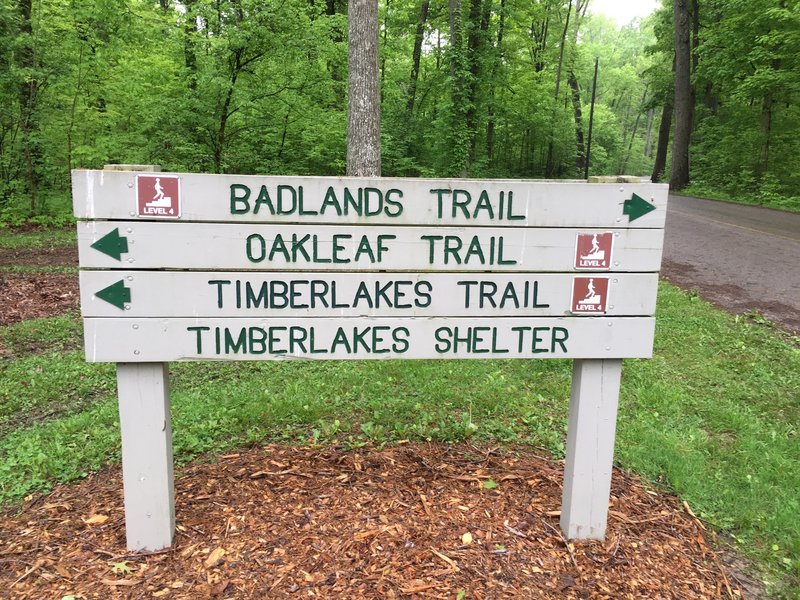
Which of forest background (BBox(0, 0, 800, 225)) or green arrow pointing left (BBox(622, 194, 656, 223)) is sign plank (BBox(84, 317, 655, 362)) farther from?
forest background (BBox(0, 0, 800, 225))

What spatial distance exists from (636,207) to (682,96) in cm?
2362

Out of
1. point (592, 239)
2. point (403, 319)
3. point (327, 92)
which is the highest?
point (327, 92)

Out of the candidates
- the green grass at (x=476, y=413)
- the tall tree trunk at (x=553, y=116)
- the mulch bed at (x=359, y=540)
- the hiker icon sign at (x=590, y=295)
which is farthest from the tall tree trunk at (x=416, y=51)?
the hiker icon sign at (x=590, y=295)

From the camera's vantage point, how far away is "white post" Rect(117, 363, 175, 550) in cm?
242

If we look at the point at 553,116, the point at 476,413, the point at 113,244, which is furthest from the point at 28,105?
the point at 553,116

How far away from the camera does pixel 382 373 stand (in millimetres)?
4773

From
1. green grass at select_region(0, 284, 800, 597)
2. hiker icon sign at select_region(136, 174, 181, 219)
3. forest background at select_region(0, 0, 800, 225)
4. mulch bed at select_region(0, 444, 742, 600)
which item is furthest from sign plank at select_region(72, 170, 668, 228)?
forest background at select_region(0, 0, 800, 225)

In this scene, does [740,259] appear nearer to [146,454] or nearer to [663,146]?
[146,454]

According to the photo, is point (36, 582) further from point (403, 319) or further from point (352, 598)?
point (403, 319)

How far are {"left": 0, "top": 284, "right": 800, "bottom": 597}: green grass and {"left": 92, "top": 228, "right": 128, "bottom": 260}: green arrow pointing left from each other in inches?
62.1

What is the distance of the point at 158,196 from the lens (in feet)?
7.43

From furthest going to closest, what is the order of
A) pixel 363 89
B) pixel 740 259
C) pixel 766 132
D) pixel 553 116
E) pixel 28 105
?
pixel 553 116 < pixel 766 132 < pixel 28 105 < pixel 740 259 < pixel 363 89

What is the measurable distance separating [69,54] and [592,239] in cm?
1272

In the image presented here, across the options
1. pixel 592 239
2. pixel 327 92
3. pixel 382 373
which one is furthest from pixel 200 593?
pixel 327 92
